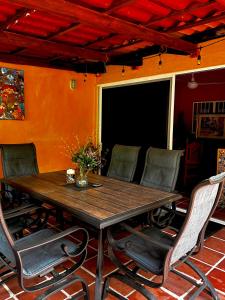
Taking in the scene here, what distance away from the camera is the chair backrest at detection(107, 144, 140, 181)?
10.8 ft

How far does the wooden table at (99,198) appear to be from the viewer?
181 cm

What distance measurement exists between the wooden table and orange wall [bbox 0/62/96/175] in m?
1.75

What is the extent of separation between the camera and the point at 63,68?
4.71 metres

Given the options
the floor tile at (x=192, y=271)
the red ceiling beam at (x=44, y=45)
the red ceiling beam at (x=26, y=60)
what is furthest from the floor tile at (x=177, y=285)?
the red ceiling beam at (x=26, y=60)

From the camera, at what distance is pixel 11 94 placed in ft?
13.6

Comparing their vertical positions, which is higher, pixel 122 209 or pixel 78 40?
pixel 78 40

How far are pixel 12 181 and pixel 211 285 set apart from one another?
220 cm

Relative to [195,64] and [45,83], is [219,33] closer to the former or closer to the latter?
[195,64]

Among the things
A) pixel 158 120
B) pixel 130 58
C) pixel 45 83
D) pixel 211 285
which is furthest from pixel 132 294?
pixel 45 83

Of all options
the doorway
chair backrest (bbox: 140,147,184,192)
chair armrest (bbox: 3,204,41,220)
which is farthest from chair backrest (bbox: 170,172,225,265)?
the doorway

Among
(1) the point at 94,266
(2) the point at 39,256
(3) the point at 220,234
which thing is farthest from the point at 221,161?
(2) the point at 39,256

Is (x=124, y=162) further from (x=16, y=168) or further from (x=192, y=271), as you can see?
(x=192, y=271)

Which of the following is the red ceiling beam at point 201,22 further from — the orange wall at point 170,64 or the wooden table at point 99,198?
the wooden table at point 99,198

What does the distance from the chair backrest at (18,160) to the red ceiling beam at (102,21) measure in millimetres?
1939
